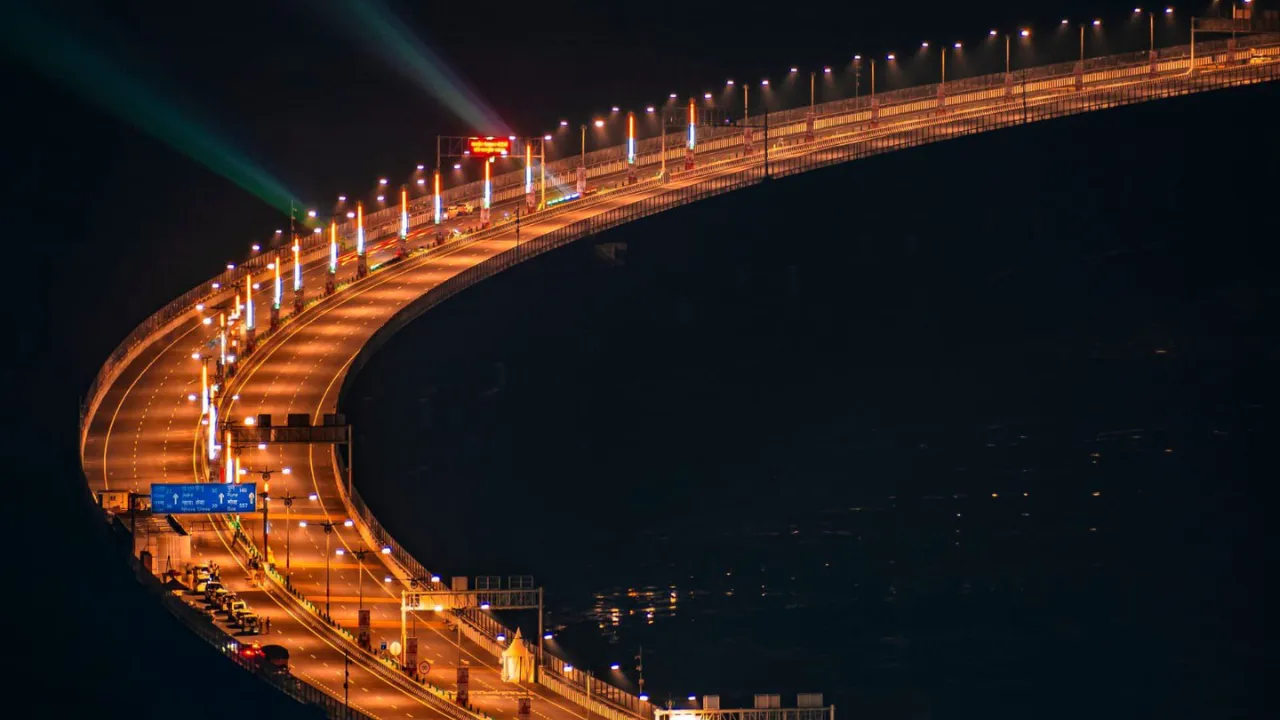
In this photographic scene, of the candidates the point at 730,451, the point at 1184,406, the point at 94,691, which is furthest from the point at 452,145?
the point at 94,691

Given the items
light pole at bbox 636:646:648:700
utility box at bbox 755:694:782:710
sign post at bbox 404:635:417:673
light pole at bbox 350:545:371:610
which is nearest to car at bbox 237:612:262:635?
light pole at bbox 350:545:371:610

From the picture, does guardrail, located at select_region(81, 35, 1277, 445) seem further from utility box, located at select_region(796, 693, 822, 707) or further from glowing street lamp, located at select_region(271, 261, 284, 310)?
utility box, located at select_region(796, 693, 822, 707)

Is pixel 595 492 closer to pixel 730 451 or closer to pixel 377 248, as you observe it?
pixel 730 451

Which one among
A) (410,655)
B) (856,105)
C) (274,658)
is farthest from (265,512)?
(856,105)

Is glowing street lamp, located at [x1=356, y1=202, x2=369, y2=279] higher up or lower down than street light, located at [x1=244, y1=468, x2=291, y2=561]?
higher up

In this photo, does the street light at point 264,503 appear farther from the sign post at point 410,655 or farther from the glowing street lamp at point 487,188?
the glowing street lamp at point 487,188

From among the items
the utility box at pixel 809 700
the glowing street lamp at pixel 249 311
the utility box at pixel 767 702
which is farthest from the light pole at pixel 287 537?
the glowing street lamp at pixel 249 311
